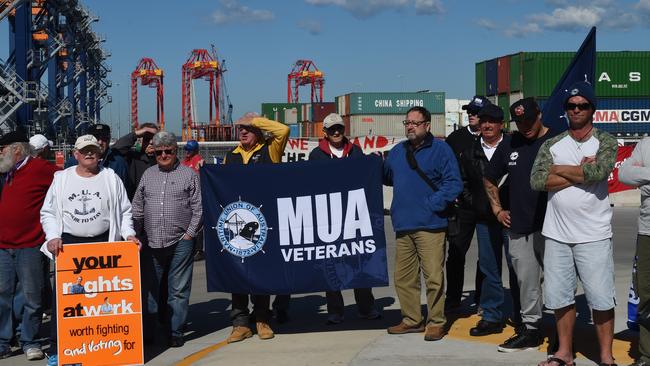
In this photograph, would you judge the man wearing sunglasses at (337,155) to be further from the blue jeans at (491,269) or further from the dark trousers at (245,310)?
the blue jeans at (491,269)

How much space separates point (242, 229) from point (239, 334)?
0.94m

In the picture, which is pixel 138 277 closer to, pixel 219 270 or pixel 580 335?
pixel 219 270

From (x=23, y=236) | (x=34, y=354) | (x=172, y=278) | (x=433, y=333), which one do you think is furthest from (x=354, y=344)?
(x=23, y=236)

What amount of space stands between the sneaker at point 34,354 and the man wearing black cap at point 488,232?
374cm

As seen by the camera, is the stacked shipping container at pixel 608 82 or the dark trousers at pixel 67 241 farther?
the stacked shipping container at pixel 608 82

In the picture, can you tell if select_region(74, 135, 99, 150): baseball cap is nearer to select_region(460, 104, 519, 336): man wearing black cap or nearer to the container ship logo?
the container ship logo

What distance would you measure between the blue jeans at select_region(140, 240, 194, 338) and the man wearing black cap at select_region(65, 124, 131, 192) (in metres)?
0.79

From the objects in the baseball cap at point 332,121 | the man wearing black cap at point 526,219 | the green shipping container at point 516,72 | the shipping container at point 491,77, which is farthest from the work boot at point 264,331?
the shipping container at point 491,77

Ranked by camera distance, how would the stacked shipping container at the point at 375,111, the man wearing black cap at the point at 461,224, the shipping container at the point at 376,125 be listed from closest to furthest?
the man wearing black cap at the point at 461,224 < the shipping container at the point at 376,125 < the stacked shipping container at the point at 375,111

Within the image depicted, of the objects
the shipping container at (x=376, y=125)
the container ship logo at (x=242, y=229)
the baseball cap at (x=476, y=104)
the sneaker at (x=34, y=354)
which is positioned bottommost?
the sneaker at (x=34, y=354)

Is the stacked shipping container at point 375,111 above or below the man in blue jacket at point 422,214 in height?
above

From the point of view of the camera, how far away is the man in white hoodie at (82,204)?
6816mm

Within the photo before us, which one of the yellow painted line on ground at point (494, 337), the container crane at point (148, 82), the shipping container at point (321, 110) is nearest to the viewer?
the yellow painted line on ground at point (494, 337)

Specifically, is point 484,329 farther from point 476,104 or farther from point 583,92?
point 583,92
